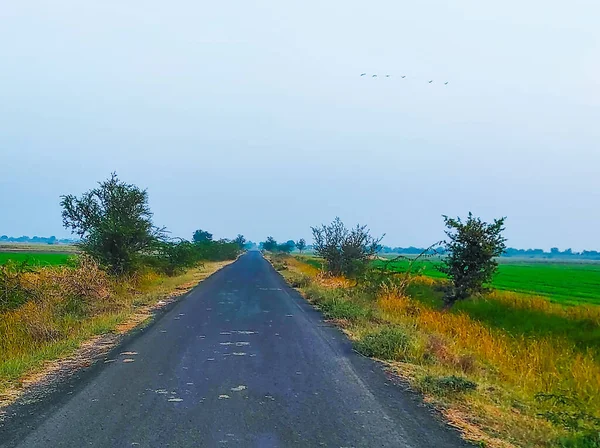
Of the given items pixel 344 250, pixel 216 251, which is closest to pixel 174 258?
pixel 344 250

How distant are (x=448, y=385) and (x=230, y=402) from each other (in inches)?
A: 121

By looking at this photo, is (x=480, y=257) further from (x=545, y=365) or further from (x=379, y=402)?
(x=379, y=402)

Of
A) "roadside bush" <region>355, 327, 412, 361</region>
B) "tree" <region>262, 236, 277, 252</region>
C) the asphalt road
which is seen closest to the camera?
the asphalt road

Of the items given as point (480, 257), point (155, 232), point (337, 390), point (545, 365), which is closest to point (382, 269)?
point (480, 257)

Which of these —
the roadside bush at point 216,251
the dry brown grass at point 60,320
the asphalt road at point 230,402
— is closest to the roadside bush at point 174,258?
the dry brown grass at point 60,320

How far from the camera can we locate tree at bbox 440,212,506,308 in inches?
828

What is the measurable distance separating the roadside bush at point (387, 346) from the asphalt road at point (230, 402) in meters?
0.42

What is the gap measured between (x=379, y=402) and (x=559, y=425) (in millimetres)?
2132

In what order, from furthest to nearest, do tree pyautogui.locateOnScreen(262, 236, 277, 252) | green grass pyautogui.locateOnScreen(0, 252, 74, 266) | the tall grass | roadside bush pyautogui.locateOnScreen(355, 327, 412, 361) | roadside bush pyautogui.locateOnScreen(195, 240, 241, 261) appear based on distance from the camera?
tree pyautogui.locateOnScreen(262, 236, 277, 252) → roadside bush pyautogui.locateOnScreen(195, 240, 241, 261) → green grass pyautogui.locateOnScreen(0, 252, 74, 266) → roadside bush pyautogui.locateOnScreen(355, 327, 412, 361) → the tall grass

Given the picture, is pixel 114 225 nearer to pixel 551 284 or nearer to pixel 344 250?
pixel 344 250

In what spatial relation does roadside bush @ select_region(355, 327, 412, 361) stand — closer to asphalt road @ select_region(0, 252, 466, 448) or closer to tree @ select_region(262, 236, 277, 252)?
asphalt road @ select_region(0, 252, 466, 448)

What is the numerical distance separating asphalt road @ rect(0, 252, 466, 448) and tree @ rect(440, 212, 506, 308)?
9131 millimetres

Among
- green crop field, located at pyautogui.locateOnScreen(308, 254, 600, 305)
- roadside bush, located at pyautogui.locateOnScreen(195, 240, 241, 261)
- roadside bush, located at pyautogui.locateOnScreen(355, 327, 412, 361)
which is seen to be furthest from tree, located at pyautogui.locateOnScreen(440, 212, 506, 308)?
roadside bush, located at pyautogui.locateOnScreen(195, 240, 241, 261)

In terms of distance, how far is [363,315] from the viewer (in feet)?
57.9
